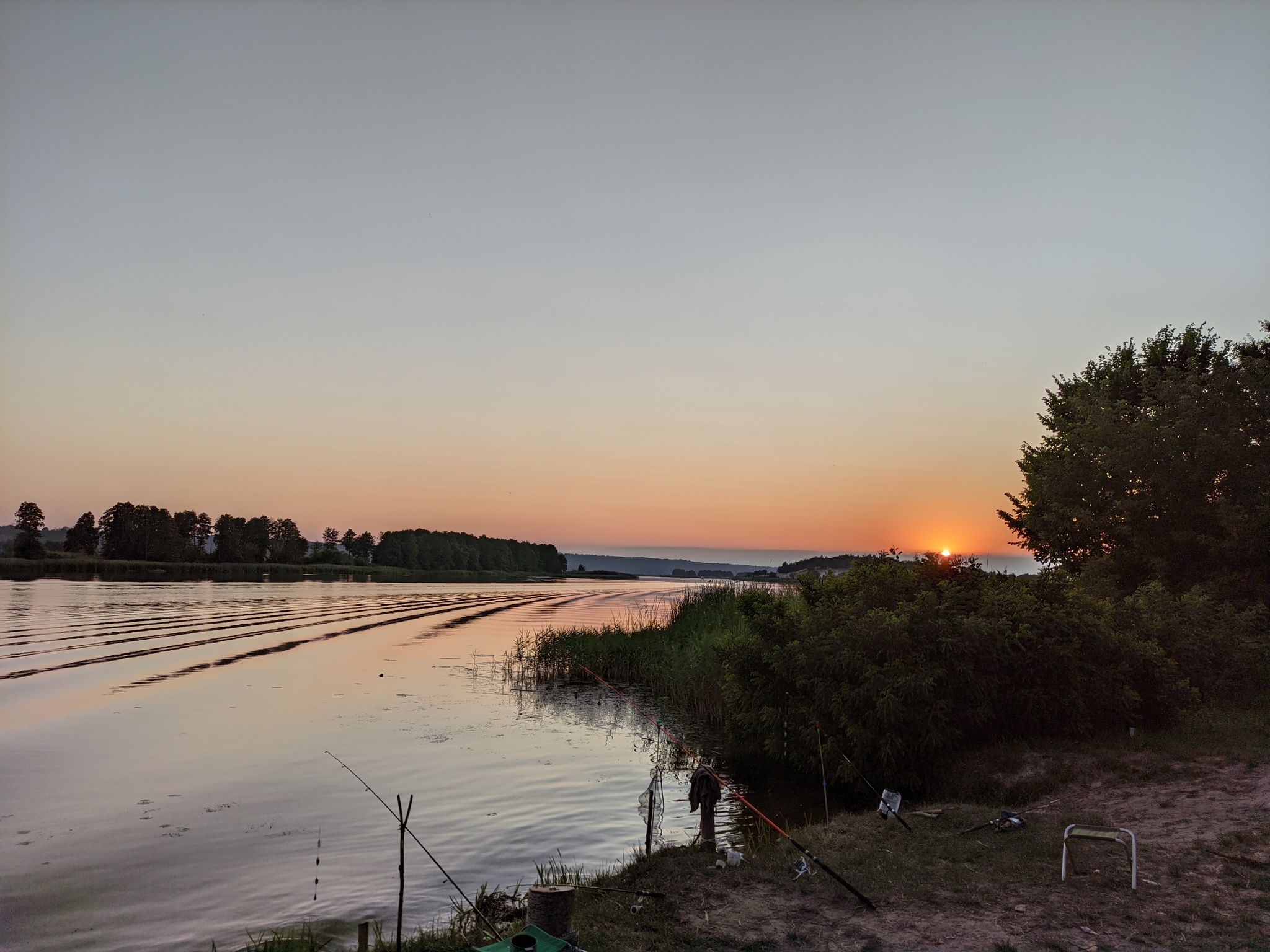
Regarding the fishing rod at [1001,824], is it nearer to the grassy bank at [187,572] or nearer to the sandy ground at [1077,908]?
the sandy ground at [1077,908]

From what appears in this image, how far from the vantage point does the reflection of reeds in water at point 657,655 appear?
23094 millimetres

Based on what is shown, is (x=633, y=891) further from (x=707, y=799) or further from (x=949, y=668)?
(x=949, y=668)

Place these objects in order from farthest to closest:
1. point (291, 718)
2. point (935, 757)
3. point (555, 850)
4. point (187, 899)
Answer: point (291, 718) < point (935, 757) < point (555, 850) < point (187, 899)

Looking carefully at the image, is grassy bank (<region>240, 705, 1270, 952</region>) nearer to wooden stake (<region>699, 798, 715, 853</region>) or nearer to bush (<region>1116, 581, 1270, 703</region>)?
wooden stake (<region>699, 798, 715, 853</region>)

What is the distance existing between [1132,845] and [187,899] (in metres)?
10.2

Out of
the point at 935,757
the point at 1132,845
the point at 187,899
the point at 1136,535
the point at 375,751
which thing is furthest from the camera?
the point at 1136,535

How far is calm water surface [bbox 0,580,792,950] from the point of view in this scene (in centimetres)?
924

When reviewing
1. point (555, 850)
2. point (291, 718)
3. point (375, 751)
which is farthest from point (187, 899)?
point (291, 718)

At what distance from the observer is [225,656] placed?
3334cm

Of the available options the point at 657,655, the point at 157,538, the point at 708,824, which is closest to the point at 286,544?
the point at 157,538

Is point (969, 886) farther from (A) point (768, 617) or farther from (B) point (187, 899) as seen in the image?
(B) point (187, 899)

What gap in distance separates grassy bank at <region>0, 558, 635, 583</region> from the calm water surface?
76795 mm

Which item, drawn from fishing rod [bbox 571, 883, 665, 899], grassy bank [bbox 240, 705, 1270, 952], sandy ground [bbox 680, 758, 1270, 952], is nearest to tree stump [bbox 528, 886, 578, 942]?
grassy bank [bbox 240, 705, 1270, 952]

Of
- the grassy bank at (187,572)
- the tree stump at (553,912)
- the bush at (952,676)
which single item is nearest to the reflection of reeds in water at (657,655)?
the bush at (952,676)
